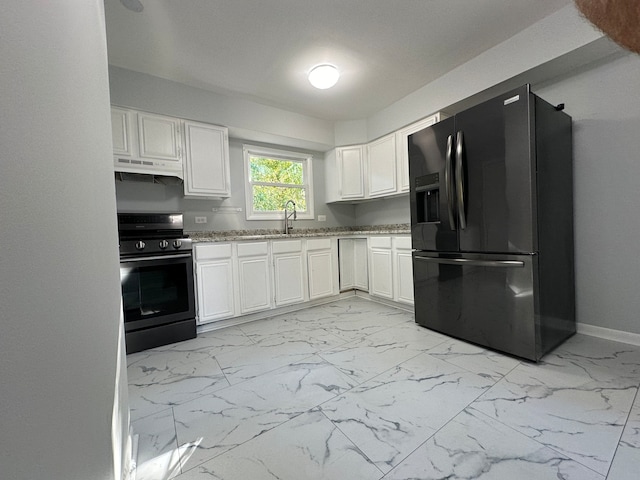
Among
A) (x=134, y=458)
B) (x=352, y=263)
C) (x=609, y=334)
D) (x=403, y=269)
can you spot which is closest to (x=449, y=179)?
(x=403, y=269)

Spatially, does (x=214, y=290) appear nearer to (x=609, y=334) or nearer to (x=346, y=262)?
(x=346, y=262)

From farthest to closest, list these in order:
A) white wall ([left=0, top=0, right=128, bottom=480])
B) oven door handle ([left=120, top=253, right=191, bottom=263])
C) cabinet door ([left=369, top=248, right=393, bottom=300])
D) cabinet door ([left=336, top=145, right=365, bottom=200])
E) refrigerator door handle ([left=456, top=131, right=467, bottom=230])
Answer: cabinet door ([left=336, top=145, right=365, bottom=200]), cabinet door ([left=369, top=248, right=393, bottom=300]), oven door handle ([left=120, top=253, right=191, bottom=263]), refrigerator door handle ([left=456, top=131, right=467, bottom=230]), white wall ([left=0, top=0, right=128, bottom=480])

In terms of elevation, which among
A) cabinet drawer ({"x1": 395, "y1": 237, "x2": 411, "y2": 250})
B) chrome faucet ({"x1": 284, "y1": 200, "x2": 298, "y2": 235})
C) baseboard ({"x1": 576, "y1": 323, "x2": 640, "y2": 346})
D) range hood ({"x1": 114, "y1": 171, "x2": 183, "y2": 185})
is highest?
range hood ({"x1": 114, "y1": 171, "x2": 183, "y2": 185})

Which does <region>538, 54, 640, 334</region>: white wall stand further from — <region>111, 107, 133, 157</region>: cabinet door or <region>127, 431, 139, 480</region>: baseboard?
<region>111, 107, 133, 157</region>: cabinet door

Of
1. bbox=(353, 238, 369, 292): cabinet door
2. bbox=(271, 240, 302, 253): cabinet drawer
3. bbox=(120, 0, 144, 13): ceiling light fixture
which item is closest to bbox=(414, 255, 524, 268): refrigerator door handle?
bbox=(353, 238, 369, 292): cabinet door

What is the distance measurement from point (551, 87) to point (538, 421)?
8.80 feet

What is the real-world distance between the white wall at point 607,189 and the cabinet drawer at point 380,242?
5.48 feet

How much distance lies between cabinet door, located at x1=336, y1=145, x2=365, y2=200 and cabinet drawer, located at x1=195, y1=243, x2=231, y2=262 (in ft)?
6.25

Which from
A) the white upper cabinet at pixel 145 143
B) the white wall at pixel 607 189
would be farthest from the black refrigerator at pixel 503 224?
the white upper cabinet at pixel 145 143

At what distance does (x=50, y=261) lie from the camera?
439 mm

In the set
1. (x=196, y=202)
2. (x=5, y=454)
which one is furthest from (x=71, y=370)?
(x=196, y=202)

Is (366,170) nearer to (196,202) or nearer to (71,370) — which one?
(196,202)

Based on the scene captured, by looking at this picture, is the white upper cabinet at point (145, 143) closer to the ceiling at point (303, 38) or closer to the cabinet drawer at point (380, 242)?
the ceiling at point (303, 38)

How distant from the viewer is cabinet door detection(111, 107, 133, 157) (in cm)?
248
